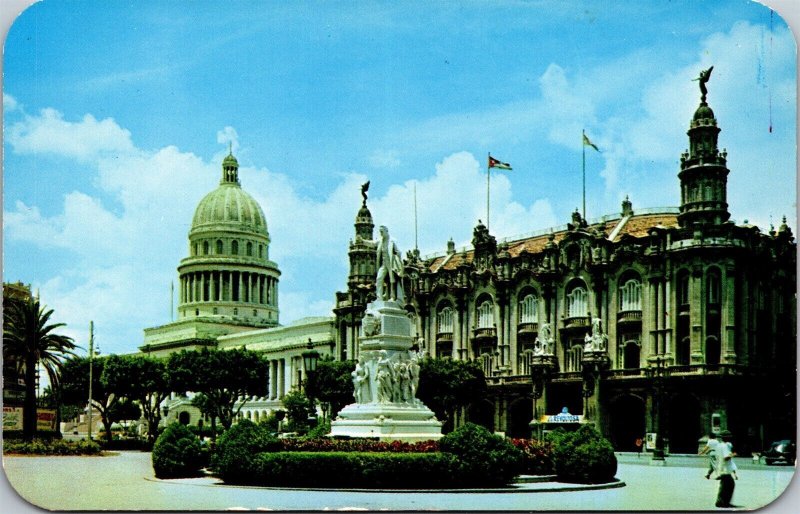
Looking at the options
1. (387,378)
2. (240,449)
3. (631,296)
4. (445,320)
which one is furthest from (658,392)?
(240,449)

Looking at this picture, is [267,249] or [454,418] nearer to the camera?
[454,418]

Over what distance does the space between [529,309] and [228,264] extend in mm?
75835

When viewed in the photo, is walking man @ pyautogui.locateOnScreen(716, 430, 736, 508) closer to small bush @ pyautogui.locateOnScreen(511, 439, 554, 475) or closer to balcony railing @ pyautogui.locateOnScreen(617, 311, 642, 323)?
small bush @ pyautogui.locateOnScreen(511, 439, 554, 475)

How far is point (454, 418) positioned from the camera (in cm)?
9412

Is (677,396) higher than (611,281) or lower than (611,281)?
lower

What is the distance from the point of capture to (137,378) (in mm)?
90812

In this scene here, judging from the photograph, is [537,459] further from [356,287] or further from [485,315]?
[356,287]

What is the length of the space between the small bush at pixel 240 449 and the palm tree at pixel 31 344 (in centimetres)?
2364

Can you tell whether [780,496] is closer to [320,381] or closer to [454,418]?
[320,381]

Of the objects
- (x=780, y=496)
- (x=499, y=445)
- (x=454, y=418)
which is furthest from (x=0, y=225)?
(x=454, y=418)

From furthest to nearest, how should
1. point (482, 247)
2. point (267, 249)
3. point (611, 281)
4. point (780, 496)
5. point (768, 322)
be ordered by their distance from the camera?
point (267, 249) < point (482, 247) < point (611, 281) < point (768, 322) < point (780, 496)

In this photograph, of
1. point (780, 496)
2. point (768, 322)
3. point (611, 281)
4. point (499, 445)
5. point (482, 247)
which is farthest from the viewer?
point (482, 247)

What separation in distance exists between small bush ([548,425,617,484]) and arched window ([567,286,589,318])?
47587mm

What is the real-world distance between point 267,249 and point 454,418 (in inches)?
2889
